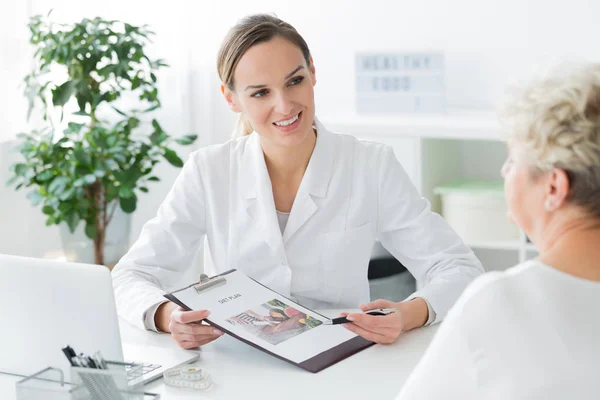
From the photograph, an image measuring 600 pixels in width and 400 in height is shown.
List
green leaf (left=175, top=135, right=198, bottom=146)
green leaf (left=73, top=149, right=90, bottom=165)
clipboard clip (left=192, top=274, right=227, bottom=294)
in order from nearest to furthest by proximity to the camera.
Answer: clipboard clip (left=192, top=274, right=227, bottom=294) < green leaf (left=73, top=149, right=90, bottom=165) < green leaf (left=175, top=135, right=198, bottom=146)

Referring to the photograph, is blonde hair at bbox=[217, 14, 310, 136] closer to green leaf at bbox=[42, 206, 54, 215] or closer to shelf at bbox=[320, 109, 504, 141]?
shelf at bbox=[320, 109, 504, 141]

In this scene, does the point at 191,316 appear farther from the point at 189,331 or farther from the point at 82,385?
the point at 82,385

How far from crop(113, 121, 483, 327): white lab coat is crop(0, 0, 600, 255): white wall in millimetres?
1496

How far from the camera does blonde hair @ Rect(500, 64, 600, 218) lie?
1.20 metres

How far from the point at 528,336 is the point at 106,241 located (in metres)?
3.04

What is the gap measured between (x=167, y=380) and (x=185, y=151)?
3.08 metres

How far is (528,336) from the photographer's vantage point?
1112mm

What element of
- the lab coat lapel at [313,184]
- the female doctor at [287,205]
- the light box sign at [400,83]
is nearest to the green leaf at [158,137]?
the light box sign at [400,83]

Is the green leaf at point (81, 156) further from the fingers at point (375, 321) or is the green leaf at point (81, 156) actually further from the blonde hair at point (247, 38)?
the fingers at point (375, 321)

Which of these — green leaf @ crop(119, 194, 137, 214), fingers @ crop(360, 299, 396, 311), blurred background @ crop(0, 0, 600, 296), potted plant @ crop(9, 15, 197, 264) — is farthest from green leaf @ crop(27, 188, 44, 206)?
fingers @ crop(360, 299, 396, 311)

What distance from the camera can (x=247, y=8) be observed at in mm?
4398

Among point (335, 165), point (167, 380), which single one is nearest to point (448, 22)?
point (335, 165)

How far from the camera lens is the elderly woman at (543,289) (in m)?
1.11

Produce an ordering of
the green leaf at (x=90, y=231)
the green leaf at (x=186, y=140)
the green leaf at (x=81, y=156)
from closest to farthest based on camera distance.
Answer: the green leaf at (x=81, y=156)
the green leaf at (x=90, y=231)
the green leaf at (x=186, y=140)
